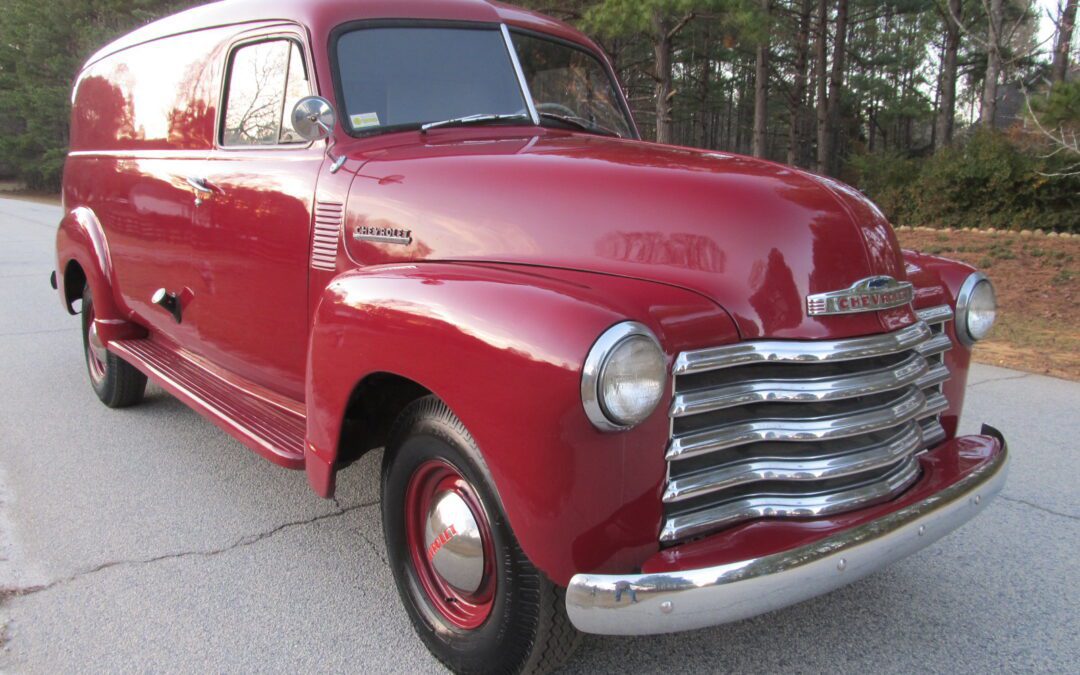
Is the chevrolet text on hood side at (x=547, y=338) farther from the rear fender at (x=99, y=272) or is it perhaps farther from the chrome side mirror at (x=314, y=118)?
the rear fender at (x=99, y=272)

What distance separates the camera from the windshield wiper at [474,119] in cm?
312

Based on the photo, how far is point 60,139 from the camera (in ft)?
135

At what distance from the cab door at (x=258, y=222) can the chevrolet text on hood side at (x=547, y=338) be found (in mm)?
15

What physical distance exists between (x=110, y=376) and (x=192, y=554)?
2158 mm

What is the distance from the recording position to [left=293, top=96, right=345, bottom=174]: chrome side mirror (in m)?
2.83

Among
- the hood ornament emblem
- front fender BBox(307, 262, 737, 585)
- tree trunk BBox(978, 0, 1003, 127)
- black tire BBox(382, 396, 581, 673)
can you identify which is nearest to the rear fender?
black tire BBox(382, 396, 581, 673)

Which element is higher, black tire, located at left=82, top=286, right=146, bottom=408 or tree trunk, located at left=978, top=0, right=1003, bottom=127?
tree trunk, located at left=978, top=0, right=1003, bottom=127

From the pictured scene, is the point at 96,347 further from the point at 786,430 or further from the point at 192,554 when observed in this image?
the point at 786,430

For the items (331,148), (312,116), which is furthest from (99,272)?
(312,116)

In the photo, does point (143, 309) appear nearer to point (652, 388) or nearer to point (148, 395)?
point (148, 395)

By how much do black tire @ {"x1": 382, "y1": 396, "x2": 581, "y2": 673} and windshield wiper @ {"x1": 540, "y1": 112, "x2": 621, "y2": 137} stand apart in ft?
5.10

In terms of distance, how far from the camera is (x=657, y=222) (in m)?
2.30

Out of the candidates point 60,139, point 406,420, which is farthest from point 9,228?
point 60,139

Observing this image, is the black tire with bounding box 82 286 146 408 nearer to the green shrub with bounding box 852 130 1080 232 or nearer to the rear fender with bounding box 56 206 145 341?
the rear fender with bounding box 56 206 145 341
